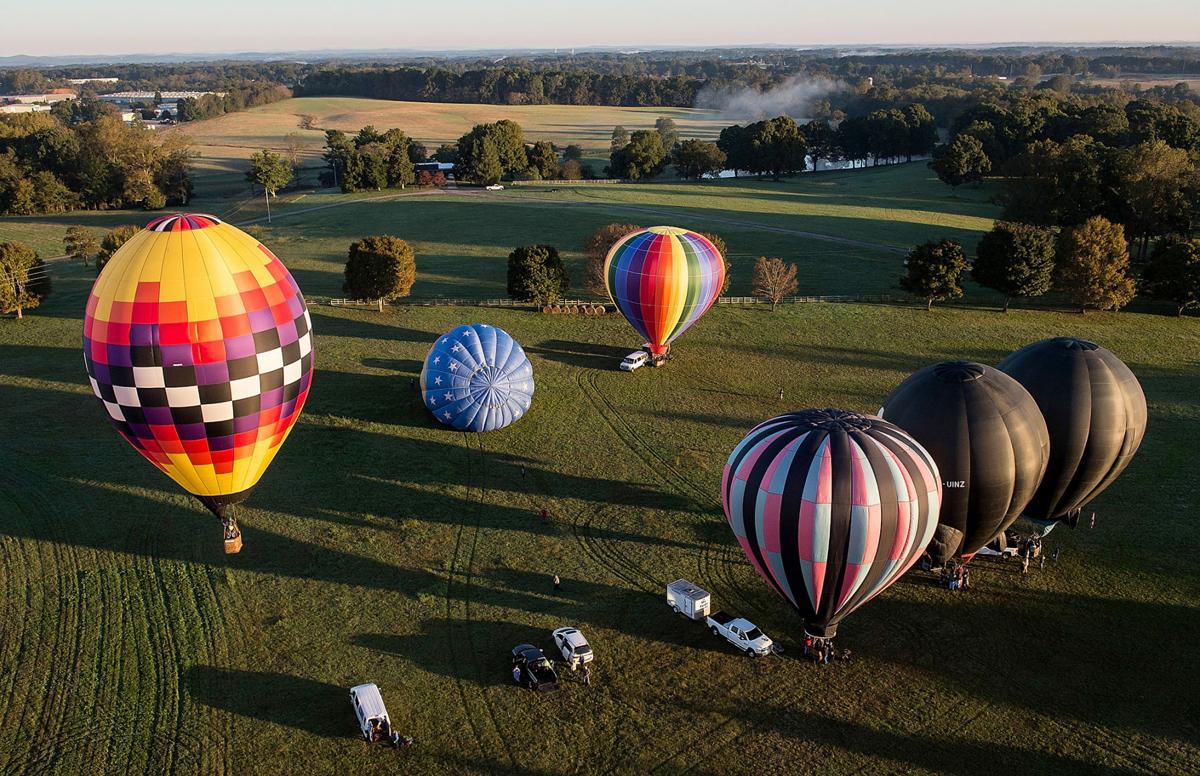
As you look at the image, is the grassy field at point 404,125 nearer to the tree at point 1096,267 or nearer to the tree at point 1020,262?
the tree at point 1020,262

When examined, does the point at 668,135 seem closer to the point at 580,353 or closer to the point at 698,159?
the point at 698,159

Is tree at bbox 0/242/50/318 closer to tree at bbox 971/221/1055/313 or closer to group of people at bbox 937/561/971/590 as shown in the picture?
group of people at bbox 937/561/971/590

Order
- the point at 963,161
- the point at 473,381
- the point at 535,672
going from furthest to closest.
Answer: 1. the point at 963,161
2. the point at 473,381
3. the point at 535,672

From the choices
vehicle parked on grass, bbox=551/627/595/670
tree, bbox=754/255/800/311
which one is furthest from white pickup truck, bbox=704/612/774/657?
tree, bbox=754/255/800/311

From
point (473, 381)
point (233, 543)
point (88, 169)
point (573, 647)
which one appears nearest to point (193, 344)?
point (233, 543)

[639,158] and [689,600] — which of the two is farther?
[639,158]

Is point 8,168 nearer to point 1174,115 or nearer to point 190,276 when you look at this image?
point 190,276
